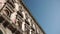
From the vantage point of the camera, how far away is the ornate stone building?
29.8 m

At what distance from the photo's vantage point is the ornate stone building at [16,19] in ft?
97.9

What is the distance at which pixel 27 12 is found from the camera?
40.3 m

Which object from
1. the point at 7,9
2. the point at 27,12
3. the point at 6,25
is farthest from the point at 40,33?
the point at 6,25

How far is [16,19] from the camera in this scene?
34.8 metres

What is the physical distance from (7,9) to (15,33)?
3938 mm

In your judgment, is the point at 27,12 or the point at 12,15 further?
the point at 27,12

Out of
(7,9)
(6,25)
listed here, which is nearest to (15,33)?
(6,25)

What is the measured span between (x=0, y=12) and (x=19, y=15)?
6.06 m

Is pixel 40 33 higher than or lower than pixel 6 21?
higher

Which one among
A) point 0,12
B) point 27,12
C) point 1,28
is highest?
point 27,12

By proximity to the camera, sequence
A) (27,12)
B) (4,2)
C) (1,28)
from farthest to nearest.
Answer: (27,12) < (4,2) < (1,28)

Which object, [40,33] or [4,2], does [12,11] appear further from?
[40,33]

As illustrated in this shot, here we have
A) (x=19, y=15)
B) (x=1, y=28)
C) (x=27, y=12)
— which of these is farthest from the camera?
(x=27, y=12)

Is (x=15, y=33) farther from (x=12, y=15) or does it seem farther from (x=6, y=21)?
(x=12, y=15)
